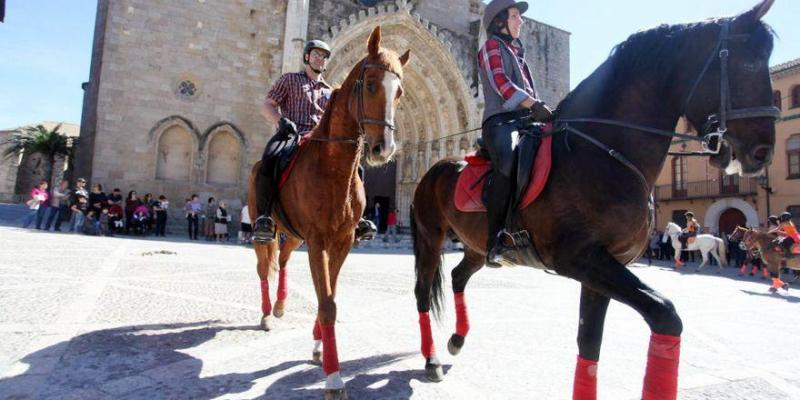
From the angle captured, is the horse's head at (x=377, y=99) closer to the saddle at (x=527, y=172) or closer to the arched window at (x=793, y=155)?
the saddle at (x=527, y=172)

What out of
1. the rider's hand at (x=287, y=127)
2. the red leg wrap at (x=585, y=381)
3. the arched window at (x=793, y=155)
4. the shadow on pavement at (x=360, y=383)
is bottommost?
the shadow on pavement at (x=360, y=383)

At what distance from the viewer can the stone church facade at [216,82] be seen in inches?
651

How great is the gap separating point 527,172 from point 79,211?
16.4 metres

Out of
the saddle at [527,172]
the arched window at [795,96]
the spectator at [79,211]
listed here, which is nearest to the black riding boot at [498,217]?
the saddle at [527,172]

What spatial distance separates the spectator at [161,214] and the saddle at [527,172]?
15106 millimetres

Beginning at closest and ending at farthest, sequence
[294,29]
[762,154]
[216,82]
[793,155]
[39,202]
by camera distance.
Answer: [762,154] < [39,202] < [216,82] < [294,29] < [793,155]

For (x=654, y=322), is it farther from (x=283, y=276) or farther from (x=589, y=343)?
(x=283, y=276)

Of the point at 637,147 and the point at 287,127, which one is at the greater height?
the point at 287,127

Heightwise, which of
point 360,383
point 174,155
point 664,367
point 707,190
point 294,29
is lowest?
point 360,383

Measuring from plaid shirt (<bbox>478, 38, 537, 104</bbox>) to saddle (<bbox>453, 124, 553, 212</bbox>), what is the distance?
315mm

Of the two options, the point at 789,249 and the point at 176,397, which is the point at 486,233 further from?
the point at 789,249

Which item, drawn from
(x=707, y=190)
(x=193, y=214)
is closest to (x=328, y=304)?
(x=193, y=214)

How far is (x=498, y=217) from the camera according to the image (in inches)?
114

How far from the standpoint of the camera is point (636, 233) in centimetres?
242
